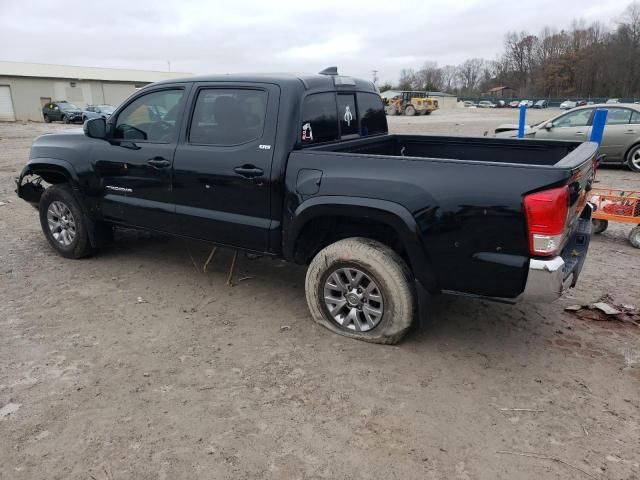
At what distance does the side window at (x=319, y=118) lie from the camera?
392 cm

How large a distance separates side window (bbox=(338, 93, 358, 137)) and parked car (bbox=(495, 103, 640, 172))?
25.7 ft

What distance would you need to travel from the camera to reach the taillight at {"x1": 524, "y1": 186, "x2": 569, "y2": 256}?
2.82 metres

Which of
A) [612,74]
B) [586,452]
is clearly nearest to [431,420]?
[586,452]

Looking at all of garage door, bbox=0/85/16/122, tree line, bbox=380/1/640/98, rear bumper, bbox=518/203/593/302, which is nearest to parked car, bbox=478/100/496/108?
tree line, bbox=380/1/640/98

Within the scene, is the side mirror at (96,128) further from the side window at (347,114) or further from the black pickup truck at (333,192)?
the side window at (347,114)

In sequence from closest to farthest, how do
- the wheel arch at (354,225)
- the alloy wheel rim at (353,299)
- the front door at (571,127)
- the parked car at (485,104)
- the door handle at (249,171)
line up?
the wheel arch at (354,225) → the alloy wheel rim at (353,299) → the door handle at (249,171) → the front door at (571,127) → the parked car at (485,104)

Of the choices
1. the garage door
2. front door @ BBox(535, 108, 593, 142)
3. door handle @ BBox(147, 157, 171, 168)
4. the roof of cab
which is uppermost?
the garage door

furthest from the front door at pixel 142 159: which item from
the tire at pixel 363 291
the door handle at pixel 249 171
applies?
the tire at pixel 363 291

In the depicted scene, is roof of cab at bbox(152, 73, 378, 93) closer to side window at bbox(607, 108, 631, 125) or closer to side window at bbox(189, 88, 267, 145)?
side window at bbox(189, 88, 267, 145)

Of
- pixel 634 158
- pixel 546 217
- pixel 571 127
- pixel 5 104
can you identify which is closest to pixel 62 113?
pixel 5 104

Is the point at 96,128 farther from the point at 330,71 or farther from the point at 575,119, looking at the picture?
the point at 575,119

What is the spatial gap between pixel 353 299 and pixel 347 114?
1755mm

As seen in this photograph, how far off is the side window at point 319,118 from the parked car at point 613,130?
8269 mm

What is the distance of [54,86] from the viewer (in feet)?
147
